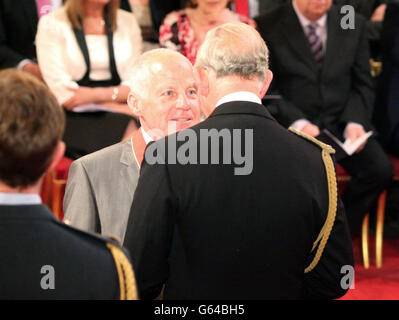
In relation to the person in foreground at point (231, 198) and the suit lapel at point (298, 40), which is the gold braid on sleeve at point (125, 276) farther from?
the suit lapel at point (298, 40)

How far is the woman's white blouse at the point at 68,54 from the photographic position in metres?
4.11

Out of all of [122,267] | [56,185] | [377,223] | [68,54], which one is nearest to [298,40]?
[377,223]

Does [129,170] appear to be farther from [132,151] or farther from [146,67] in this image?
[146,67]

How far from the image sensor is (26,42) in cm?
442

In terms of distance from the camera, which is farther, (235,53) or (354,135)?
(354,135)

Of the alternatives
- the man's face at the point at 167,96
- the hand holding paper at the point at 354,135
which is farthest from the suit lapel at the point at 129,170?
the hand holding paper at the point at 354,135

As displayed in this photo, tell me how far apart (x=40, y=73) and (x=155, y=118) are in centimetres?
206

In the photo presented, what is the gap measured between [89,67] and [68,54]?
139 mm

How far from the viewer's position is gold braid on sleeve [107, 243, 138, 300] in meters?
1.48

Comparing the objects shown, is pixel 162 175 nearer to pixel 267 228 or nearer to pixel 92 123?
pixel 267 228

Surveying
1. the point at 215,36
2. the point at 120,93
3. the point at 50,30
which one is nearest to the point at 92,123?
the point at 120,93

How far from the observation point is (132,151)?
2.33 m

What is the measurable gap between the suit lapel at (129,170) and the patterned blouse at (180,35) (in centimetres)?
200

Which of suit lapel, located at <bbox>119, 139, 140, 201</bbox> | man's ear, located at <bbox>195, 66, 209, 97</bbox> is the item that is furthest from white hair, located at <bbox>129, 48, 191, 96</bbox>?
man's ear, located at <bbox>195, 66, 209, 97</bbox>
